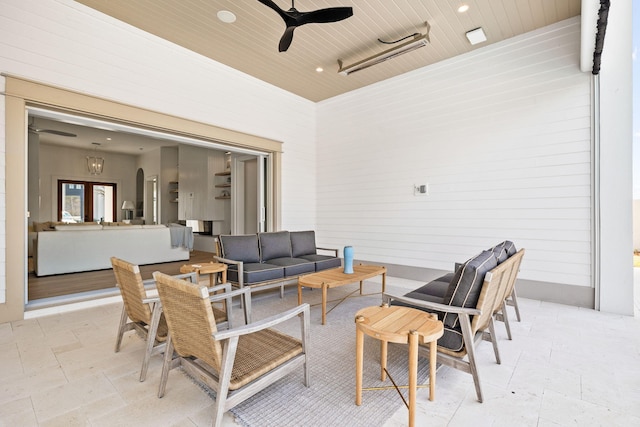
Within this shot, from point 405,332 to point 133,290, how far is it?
195 cm

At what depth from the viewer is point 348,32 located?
4.08 m

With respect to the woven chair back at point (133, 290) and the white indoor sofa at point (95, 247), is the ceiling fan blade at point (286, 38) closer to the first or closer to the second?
the woven chair back at point (133, 290)

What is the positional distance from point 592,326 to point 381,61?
4313mm

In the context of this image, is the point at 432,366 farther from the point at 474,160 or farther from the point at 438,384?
the point at 474,160

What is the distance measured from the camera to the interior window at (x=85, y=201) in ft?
33.5

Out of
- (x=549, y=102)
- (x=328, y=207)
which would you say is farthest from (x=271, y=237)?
(x=549, y=102)

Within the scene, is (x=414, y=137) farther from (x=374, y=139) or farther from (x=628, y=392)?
(x=628, y=392)

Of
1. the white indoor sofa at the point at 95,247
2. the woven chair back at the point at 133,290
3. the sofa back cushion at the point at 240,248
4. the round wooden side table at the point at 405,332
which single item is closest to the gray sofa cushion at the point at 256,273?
the sofa back cushion at the point at 240,248

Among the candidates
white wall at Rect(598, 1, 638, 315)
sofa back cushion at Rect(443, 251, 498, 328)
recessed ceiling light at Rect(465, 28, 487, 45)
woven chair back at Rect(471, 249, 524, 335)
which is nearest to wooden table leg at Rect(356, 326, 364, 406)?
sofa back cushion at Rect(443, 251, 498, 328)

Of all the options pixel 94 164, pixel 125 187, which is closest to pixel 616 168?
pixel 94 164

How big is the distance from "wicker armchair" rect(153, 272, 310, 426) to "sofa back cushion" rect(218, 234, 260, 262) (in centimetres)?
231

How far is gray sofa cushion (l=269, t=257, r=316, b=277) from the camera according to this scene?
418 centimetres

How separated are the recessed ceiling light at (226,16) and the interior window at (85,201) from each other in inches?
357

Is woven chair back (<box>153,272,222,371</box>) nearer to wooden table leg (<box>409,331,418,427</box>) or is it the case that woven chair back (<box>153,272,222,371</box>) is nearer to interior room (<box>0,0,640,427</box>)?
interior room (<box>0,0,640,427</box>)
